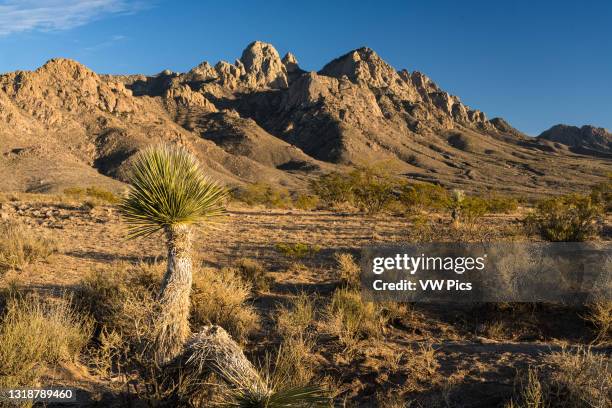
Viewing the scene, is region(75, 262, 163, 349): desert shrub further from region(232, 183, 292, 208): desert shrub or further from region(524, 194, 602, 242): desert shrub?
region(232, 183, 292, 208): desert shrub

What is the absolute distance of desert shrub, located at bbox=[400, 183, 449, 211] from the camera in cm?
2414

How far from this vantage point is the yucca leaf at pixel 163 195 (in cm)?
471

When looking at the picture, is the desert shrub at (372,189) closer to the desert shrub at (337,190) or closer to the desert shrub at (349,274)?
the desert shrub at (337,190)

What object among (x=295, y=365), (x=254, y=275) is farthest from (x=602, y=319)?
(x=254, y=275)

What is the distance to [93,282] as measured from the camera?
6.93m

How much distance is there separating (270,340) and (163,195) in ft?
9.14

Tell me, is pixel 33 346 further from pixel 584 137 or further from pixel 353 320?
pixel 584 137

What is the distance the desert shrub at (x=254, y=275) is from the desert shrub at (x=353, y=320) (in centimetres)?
200

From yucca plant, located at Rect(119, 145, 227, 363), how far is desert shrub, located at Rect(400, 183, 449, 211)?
2005 centimetres

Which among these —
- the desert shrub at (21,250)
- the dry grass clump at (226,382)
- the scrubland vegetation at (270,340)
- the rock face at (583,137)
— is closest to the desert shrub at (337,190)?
the scrubland vegetation at (270,340)

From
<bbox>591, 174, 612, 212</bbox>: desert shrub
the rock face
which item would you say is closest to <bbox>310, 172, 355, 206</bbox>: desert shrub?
<bbox>591, 174, 612, 212</bbox>: desert shrub

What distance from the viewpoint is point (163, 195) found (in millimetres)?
4719

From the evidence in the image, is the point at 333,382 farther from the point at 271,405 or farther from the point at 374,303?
the point at 374,303

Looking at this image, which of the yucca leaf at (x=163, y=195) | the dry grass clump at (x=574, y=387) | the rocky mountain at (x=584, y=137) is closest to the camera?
the dry grass clump at (x=574, y=387)
